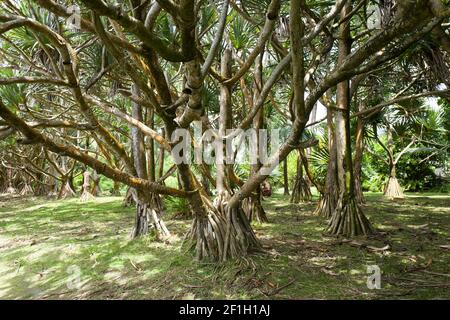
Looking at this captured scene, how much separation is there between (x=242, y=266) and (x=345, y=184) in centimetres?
184

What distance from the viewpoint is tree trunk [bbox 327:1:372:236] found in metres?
3.87

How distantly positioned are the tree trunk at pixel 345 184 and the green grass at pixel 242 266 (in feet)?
0.66

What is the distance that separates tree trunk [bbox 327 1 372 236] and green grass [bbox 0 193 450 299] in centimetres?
20

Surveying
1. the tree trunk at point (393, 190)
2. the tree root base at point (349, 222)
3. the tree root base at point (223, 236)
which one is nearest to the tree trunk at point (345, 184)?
the tree root base at point (349, 222)

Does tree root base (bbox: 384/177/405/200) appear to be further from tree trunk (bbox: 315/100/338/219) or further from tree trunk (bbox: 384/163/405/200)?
tree trunk (bbox: 315/100/338/219)

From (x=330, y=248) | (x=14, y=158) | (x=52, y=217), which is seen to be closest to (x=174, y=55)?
(x=330, y=248)

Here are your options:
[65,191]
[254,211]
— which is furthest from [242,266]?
[65,191]

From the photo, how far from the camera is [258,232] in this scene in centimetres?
420

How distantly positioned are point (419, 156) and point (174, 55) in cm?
1119

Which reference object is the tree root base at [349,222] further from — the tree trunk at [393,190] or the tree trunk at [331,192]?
the tree trunk at [393,190]

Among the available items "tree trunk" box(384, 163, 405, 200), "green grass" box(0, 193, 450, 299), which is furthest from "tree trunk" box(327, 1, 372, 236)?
"tree trunk" box(384, 163, 405, 200)

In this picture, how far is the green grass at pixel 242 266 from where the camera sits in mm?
2480

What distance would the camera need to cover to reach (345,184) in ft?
13.2

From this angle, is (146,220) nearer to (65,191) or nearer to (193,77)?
(193,77)
